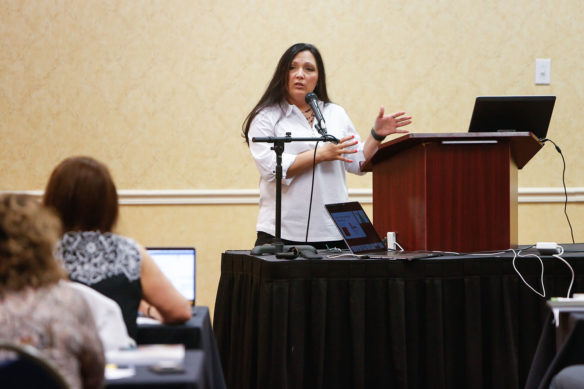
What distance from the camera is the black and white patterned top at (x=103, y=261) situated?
74.4 inches

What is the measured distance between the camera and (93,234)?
74.5 inches

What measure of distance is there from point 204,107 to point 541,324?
2.68 meters

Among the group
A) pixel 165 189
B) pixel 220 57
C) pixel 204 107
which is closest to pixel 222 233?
pixel 165 189

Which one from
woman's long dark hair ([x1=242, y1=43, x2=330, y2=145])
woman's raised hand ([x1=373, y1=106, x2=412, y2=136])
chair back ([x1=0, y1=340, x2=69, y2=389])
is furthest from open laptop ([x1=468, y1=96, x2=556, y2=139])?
chair back ([x1=0, y1=340, x2=69, y2=389])

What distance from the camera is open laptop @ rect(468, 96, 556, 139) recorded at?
2.86 metres

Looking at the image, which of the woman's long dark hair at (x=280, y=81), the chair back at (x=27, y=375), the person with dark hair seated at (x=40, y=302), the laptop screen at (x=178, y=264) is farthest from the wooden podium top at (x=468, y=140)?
the chair back at (x=27, y=375)

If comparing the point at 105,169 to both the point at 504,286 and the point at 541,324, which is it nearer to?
the point at 504,286

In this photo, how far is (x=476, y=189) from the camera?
2703 mm

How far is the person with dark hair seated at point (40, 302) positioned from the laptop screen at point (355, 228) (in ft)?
4.65

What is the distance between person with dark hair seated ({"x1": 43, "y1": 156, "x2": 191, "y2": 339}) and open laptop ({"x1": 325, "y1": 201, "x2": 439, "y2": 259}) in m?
0.95

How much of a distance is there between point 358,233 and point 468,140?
524 mm

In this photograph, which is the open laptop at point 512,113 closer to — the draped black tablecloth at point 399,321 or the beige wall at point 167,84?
the draped black tablecloth at point 399,321

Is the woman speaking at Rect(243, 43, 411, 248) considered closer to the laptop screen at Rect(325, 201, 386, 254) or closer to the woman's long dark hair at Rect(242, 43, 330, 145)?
the woman's long dark hair at Rect(242, 43, 330, 145)

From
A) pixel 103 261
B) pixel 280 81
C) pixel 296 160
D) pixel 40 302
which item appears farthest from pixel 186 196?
pixel 40 302
